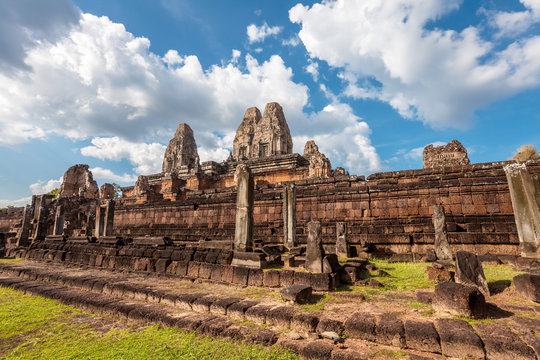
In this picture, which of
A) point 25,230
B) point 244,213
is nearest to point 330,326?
point 244,213

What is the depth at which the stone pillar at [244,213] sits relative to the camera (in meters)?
7.19

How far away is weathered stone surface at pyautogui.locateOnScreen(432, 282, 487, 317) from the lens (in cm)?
342

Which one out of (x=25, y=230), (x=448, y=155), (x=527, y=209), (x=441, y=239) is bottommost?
(x=441, y=239)

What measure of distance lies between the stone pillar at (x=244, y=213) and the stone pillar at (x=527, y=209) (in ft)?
23.9

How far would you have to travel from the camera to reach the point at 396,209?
10953 millimetres

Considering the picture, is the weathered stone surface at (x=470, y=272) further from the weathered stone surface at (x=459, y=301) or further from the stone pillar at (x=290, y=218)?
the stone pillar at (x=290, y=218)

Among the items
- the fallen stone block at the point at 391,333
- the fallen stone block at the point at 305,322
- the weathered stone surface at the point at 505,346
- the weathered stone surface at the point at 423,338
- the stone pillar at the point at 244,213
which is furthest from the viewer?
the stone pillar at the point at 244,213

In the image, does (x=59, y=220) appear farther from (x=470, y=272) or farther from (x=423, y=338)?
(x=470, y=272)

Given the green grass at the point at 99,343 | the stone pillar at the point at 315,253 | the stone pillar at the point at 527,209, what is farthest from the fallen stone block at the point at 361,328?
the stone pillar at the point at 527,209

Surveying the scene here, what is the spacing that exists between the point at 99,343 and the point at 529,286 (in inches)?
248

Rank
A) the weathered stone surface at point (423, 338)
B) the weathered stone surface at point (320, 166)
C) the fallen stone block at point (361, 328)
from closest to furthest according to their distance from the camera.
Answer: the weathered stone surface at point (423, 338) < the fallen stone block at point (361, 328) < the weathered stone surface at point (320, 166)

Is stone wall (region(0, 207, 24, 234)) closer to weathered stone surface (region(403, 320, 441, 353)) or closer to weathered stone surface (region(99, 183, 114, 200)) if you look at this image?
weathered stone surface (region(99, 183, 114, 200))

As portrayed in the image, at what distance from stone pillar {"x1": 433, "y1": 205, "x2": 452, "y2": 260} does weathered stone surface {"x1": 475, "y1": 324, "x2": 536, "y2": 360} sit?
17.0ft

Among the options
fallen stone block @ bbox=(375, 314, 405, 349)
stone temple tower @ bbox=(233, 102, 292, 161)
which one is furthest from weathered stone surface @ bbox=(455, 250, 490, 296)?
stone temple tower @ bbox=(233, 102, 292, 161)
